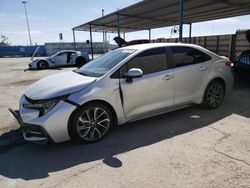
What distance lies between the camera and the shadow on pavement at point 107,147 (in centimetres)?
314

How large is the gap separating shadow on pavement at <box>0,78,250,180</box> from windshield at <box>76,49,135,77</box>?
3.77ft

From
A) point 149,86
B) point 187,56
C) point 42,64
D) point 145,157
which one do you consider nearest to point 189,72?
point 187,56

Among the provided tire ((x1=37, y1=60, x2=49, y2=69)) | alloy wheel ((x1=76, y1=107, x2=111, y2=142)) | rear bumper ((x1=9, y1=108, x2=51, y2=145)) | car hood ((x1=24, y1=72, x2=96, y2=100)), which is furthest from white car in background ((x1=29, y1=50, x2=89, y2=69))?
alloy wheel ((x1=76, y1=107, x2=111, y2=142))

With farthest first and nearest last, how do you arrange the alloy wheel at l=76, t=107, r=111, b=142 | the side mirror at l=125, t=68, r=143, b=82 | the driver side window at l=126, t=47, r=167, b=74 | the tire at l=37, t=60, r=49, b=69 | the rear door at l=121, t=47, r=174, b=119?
1. the tire at l=37, t=60, r=49, b=69
2. the driver side window at l=126, t=47, r=167, b=74
3. the rear door at l=121, t=47, r=174, b=119
4. the side mirror at l=125, t=68, r=143, b=82
5. the alloy wheel at l=76, t=107, r=111, b=142

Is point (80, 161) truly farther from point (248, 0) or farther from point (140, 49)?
point (248, 0)

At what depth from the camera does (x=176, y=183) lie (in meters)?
2.65

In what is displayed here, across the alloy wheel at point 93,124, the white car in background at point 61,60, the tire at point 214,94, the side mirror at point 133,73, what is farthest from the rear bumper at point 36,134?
the white car in background at point 61,60

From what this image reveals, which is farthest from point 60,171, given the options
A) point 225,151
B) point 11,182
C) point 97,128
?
point 225,151

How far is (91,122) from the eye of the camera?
3.72m

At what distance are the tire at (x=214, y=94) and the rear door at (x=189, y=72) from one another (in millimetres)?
232

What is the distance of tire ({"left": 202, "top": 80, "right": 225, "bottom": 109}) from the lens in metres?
5.07

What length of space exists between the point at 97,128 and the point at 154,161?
45.4 inches

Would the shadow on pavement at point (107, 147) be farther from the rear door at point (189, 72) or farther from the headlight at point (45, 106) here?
the headlight at point (45, 106)

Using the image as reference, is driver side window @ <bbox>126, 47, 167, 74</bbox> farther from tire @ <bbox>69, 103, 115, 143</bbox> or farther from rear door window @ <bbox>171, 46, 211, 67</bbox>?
tire @ <bbox>69, 103, 115, 143</bbox>
